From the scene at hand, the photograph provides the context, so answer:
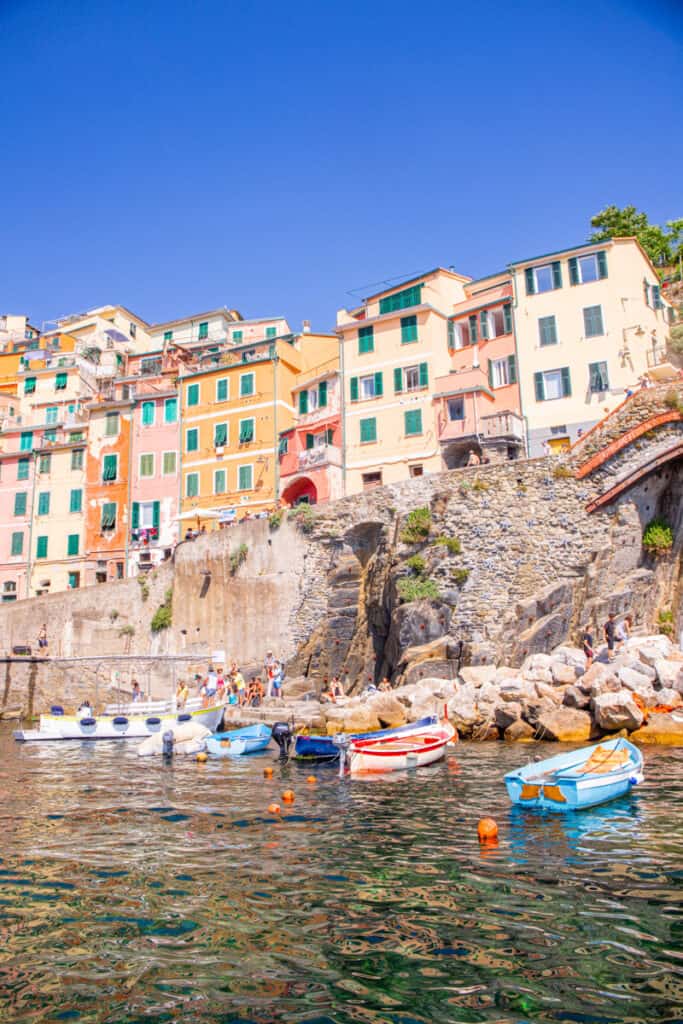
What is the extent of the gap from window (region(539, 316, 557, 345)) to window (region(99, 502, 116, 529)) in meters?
29.0

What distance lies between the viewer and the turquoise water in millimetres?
5914

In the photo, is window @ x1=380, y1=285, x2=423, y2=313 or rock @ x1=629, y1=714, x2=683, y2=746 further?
window @ x1=380, y1=285, x2=423, y2=313

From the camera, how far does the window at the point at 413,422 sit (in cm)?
3853

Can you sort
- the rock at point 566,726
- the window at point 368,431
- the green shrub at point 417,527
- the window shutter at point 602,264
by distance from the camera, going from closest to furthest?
the rock at point 566,726, the green shrub at point 417,527, the window shutter at point 602,264, the window at point 368,431

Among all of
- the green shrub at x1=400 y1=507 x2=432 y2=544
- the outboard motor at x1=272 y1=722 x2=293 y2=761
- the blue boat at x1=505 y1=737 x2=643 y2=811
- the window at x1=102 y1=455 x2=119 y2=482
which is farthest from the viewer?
the window at x1=102 y1=455 x2=119 y2=482

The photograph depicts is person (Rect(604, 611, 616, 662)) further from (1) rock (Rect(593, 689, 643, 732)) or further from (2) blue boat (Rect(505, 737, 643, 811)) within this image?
(2) blue boat (Rect(505, 737, 643, 811))

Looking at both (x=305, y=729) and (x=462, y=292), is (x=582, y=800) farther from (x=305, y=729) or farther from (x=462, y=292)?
(x=462, y=292)

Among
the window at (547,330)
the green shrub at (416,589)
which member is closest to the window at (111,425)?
the green shrub at (416,589)

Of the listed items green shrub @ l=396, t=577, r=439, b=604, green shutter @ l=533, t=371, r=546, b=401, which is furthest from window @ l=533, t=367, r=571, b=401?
green shrub @ l=396, t=577, r=439, b=604

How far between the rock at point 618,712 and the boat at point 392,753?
4.41 meters

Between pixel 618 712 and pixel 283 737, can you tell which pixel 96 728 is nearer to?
pixel 283 737

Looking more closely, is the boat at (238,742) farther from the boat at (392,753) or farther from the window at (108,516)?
the window at (108,516)

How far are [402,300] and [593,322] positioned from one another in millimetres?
10992

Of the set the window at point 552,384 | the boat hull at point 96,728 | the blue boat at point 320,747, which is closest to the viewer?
the blue boat at point 320,747
